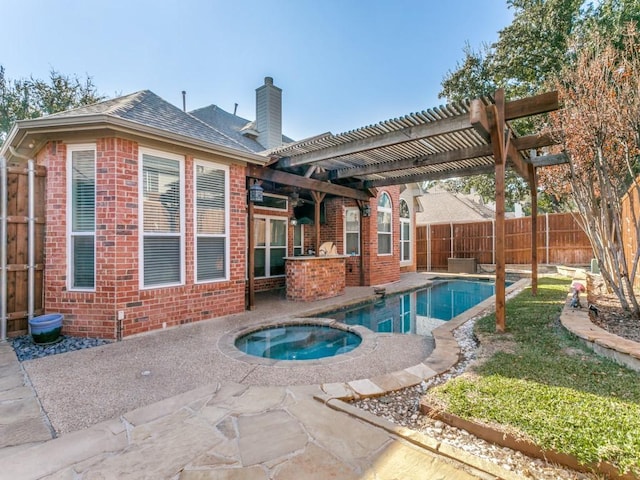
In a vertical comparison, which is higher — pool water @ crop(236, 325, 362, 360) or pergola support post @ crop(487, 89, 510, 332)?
pergola support post @ crop(487, 89, 510, 332)

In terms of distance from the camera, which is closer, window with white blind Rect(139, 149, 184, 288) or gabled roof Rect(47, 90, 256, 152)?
gabled roof Rect(47, 90, 256, 152)

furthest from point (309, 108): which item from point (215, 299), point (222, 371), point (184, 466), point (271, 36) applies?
point (184, 466)

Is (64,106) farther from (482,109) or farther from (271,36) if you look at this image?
(482,109)

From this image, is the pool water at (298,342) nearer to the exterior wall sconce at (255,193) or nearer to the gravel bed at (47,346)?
the gravel bed at (47,346)

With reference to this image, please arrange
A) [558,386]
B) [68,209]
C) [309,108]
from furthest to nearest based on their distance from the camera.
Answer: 1. [309,108]
2. [68,209]
3. [558,386]

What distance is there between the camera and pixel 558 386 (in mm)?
2936

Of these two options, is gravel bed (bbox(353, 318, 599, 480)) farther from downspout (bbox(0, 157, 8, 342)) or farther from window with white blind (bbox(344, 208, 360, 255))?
A: window with white blind (bbox(344, 208, 360, 255))

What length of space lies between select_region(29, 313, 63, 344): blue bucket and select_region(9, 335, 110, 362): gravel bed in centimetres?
9

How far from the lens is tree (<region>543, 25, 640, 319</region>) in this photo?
4.72m

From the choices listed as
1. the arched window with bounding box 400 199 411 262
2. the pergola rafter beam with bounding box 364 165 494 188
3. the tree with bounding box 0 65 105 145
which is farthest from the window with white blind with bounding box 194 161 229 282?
the tree with bounding box 0 65 105 145

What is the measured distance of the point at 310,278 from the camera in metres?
8.36

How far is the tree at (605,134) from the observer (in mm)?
4723

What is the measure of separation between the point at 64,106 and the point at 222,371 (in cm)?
2101

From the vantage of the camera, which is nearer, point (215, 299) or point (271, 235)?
point (215, 299)
